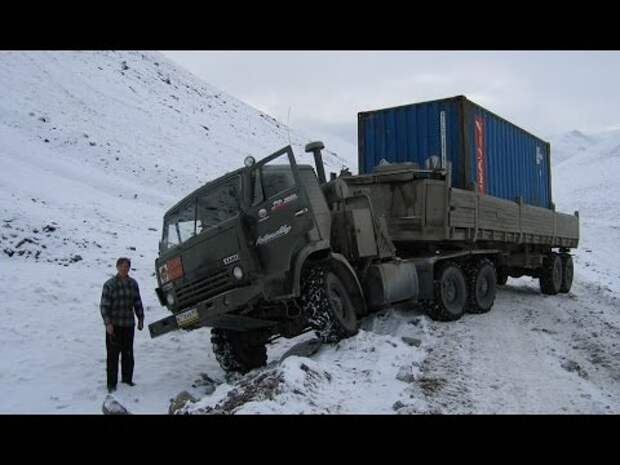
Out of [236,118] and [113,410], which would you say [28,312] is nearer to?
[113,410]

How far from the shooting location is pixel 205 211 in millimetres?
7652

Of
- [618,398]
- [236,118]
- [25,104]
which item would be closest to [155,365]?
[618,398]

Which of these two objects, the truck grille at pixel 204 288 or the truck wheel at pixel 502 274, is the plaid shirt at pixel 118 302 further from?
the truck wheel at pixel 502 274

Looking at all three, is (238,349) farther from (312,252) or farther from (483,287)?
(483,287)

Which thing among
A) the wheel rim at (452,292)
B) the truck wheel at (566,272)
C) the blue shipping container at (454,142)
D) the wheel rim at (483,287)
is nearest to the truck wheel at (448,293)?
the wheel rim at (452,292)

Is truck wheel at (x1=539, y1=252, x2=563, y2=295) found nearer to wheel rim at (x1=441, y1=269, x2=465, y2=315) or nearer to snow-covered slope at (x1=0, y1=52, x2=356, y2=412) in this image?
wheel rim at (x1=441, y1=269, x2=465, y2=315)

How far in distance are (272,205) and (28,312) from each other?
17.1 feet

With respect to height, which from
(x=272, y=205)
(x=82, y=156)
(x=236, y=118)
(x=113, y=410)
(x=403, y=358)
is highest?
(x=236, y=118)

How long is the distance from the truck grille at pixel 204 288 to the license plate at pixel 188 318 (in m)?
0.19

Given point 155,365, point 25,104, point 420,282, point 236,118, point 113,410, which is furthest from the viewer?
point 236,118

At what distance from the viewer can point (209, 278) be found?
7.22m

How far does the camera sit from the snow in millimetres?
5738

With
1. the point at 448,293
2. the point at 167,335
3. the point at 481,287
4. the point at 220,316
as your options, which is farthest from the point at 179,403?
the point at 481,287

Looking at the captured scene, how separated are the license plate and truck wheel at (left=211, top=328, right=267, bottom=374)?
1.09 metres
